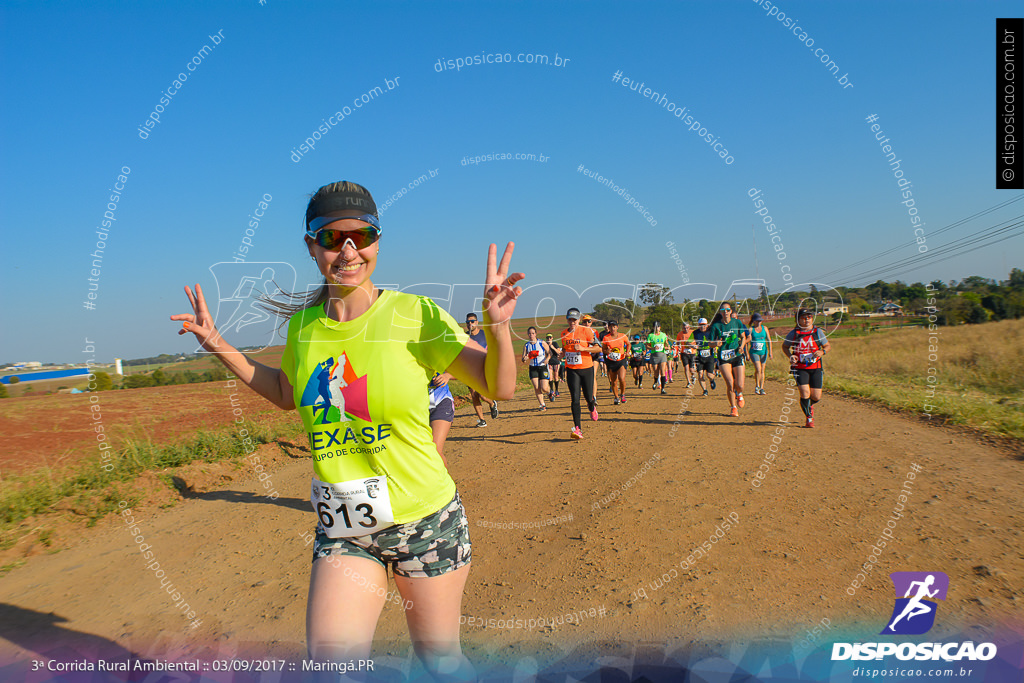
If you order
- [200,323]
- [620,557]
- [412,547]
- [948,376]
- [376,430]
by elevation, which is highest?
[200,323]

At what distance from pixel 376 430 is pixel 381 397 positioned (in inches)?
5.1

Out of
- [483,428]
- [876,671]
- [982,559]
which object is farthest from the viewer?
[483,428]

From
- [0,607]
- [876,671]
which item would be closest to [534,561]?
[876,671]

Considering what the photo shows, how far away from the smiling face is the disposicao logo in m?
3.18

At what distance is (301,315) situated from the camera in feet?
Answer: 6.92

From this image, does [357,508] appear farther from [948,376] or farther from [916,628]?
[948,376]

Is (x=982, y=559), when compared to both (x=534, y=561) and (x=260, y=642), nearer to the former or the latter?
(x=534, y=561)

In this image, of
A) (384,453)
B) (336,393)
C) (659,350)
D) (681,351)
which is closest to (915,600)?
(384,453)

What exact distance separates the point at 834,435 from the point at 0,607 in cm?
985

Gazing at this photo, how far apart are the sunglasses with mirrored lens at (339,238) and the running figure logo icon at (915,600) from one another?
11.8 ft

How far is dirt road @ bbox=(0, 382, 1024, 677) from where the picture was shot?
333 cm

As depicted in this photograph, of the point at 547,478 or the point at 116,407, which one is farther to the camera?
the point at 116,407

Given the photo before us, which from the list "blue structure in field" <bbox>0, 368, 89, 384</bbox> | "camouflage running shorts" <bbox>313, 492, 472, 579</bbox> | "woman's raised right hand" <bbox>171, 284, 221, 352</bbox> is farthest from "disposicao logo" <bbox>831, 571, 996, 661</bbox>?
"blue structure in field" <bbox>0, 368, 89, 384</bbox>

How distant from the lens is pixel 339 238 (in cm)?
202
